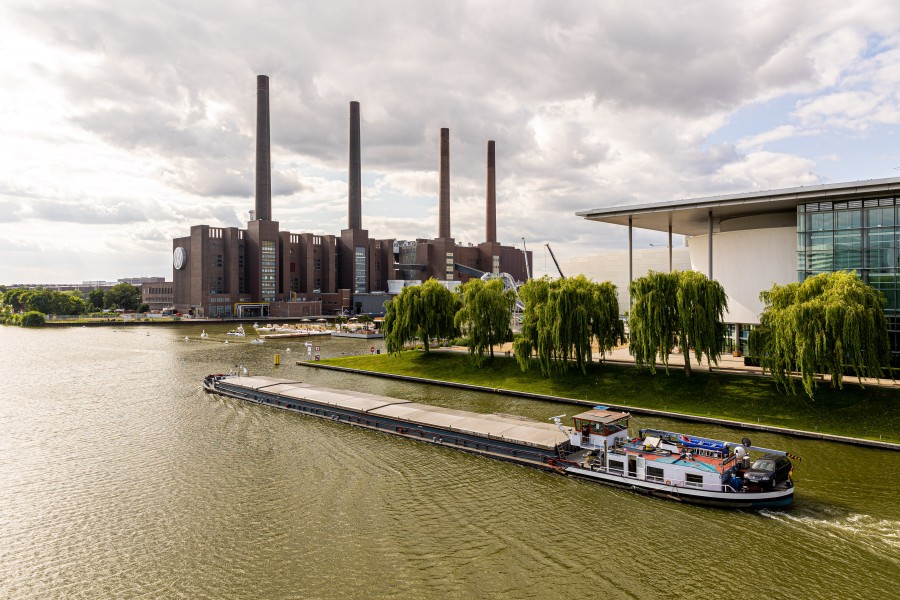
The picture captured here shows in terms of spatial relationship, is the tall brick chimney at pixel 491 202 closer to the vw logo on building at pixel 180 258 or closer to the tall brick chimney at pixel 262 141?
the tall brick chimney at pixel 262 141

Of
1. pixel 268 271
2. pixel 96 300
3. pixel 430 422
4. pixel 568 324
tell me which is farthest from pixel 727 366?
pixel 96 300

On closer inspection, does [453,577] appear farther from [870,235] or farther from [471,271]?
[471,271]

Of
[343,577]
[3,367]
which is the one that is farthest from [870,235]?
[3,367]

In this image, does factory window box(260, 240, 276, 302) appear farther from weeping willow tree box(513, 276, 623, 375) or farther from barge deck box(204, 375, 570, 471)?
weeping willow tree box(513, 276, 623, 375)

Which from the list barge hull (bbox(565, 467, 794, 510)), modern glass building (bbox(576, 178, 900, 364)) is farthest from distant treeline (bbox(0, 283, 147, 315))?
barge hull (bbox(565, 467, 794, 510))

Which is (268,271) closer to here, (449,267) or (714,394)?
(449,267)

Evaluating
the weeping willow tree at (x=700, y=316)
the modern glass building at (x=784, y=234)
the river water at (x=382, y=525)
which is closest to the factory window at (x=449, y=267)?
the modern glass building at (x=784, y=234)

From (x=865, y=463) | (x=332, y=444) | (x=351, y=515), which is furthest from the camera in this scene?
(x=332, y=444)
